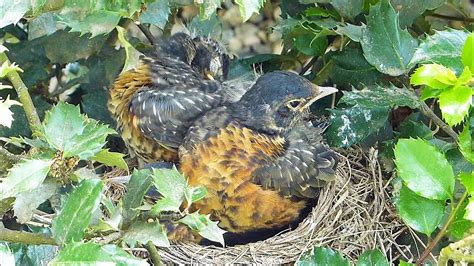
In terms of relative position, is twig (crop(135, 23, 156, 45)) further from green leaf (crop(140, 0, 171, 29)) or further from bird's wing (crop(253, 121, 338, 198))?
bird's wing (crop(253, 121, 338, 198))

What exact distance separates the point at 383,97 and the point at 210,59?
2.08 ft

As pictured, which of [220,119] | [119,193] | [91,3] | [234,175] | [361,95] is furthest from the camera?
[119,193]

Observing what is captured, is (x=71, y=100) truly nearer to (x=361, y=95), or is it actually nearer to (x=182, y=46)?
(x=182, y=46)

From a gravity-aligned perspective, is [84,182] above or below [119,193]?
above

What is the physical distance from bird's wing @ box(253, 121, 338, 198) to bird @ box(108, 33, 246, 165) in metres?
0.22

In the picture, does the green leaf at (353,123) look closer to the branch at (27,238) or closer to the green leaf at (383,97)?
the green leaf at (383,97)

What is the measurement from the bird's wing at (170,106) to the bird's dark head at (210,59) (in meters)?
0.09

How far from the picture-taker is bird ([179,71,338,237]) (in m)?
1.81

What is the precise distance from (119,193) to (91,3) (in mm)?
779

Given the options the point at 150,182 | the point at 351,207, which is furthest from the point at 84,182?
the point at 351,207

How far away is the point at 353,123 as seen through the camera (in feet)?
6.01

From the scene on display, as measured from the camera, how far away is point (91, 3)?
4.41ft

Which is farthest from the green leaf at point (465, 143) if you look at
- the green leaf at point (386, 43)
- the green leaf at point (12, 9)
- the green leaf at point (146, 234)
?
the green leaf at point (12, 9)

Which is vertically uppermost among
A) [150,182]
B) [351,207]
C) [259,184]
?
[150,182]
